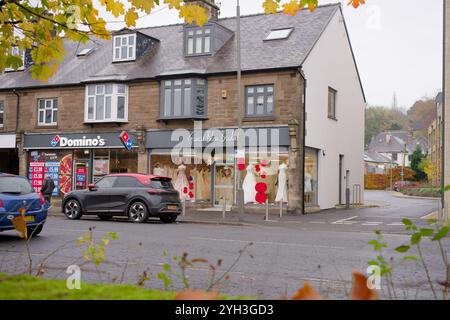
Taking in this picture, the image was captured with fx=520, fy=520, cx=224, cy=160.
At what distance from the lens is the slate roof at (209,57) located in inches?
939

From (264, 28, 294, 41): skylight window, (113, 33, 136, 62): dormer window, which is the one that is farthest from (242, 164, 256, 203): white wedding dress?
(113, 33, 136, 62): dormer window

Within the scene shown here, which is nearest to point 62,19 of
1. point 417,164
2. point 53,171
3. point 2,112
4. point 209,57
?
point 209,57

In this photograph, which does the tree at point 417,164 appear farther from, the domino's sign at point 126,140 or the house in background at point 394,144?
the domino's sign at point 126,140

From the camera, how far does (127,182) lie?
60.5ft

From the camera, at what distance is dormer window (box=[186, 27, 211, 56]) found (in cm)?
2581

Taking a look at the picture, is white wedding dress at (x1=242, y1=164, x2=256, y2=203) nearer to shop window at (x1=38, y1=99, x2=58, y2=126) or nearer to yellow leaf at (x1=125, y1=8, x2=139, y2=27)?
shop window at (x1=38, y1=99, x2=58, y2=126)

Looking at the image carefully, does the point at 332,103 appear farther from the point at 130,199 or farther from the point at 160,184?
the point at 130,199

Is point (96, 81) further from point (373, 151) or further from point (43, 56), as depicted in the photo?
point (373, 151)

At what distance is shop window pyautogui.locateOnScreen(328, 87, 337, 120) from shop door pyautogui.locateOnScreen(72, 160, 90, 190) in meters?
13.1

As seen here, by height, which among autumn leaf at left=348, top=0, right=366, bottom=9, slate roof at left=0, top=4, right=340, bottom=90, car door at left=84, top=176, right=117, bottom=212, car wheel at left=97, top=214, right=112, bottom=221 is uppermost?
→ slate roof at left=0, top=4, right=340, bottom=90

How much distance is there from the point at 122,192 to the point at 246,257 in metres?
9.38

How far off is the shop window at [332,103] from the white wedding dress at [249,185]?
20.2 feet

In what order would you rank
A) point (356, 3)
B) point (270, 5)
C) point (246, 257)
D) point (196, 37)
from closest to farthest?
1. point (356, 3)
2. point (270, 5)
3. point (246, 257)
4. point (196, 37)

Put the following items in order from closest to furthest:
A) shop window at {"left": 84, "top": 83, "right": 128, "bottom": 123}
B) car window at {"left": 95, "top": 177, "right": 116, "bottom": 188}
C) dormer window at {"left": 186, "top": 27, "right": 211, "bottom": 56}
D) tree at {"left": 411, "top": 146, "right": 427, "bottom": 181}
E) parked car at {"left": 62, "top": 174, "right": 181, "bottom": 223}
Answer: parked car at {"left": 62, "top": 174, "right": 181, "bottom": 223}
car window at {"left": 95, "top": 177, "right": 116, "bottom": 188}
dormer window at {"left": 186, "top": 27, "right": 211, "bottom": 56}
shop window at {"left": 84, "top": 83, "right": 128, "bottom": 123}
tree at {"left": 411, "top": 146, "right": 427, "bottom": 181}
